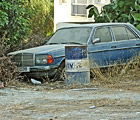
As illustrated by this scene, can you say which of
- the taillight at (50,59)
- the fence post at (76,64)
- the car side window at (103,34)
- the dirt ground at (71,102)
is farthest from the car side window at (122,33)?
the taillight at (50,59)

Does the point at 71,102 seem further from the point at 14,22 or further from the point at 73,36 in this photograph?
the point at 14,22

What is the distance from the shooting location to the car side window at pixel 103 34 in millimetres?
14402

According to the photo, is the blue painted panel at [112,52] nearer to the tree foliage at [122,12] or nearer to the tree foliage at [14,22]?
the tree foliage at [14,22]

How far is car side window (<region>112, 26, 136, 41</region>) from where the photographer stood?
48.7 feet

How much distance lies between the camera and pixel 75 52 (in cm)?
1269

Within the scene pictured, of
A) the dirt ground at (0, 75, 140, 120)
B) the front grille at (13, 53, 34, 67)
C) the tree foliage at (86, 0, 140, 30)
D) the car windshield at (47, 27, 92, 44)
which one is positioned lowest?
the dirt ground at (0, 75, 140, 120)

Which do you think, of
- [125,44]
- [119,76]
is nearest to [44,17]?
[125,44]

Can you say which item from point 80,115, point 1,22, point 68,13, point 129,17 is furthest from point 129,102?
point 68,13

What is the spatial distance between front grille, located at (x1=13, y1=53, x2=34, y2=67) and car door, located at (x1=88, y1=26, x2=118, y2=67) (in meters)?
1.63

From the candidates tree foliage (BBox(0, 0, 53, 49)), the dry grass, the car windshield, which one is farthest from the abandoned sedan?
tree foliage (BBox(0, 0, 53, 49))

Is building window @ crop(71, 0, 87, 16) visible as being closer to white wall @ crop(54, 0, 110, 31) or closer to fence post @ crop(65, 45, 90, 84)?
white wall @ crop(54, 0, 110, 31)

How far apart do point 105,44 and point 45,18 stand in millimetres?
27504

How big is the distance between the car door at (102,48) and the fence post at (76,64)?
0.87 meters

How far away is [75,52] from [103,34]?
209cm
